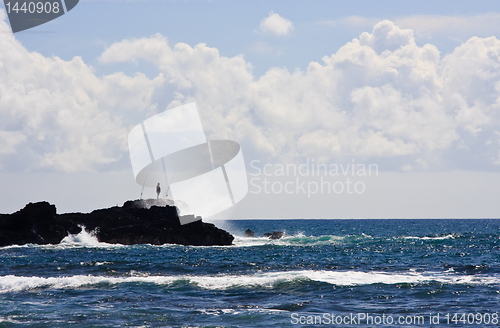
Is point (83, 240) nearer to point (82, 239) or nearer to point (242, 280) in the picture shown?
point (82, 239)

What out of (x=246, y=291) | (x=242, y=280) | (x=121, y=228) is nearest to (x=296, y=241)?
(x=121, y=228)

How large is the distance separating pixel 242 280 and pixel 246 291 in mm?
3079

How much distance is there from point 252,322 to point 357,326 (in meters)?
3.84

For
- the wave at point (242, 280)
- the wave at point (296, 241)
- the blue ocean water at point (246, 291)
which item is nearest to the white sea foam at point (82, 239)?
the blue ocean water at point (246, 291)

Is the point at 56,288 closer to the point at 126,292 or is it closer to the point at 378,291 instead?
the point at 126,292

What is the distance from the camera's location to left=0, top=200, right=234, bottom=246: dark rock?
173 ft

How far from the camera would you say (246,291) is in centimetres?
2386

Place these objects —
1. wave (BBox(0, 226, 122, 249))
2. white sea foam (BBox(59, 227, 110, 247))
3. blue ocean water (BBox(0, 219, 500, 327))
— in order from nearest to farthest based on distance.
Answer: blue ocean water (BBox(0, 219, 500, 327)) < wave (BBox(0, 226, 122, 249)) < white sea foam (BBox(59, 227, 110, 247))

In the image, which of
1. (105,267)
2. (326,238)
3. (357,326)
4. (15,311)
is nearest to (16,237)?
(105,267)

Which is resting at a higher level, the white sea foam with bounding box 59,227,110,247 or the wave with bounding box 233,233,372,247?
the white sea foam with bounding box 59,227,110,247

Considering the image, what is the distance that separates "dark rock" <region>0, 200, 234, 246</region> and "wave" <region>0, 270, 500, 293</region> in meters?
23.6

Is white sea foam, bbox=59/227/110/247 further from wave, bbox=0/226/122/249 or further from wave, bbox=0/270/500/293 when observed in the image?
wave, bbox=0/270/500/293

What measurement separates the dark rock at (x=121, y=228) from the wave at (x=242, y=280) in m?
23.6

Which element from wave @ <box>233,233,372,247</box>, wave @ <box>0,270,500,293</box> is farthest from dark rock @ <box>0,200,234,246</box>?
wave @ <box>0,270,500,293</box>
